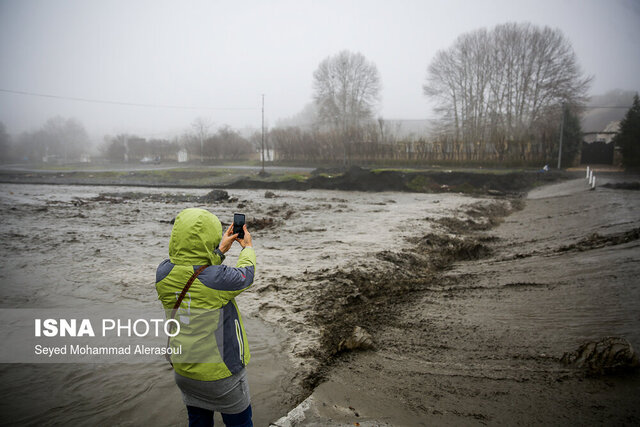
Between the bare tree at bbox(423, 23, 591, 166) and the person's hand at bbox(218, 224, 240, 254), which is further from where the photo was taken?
the bare tree at bbox(423, 23, 591, 166)

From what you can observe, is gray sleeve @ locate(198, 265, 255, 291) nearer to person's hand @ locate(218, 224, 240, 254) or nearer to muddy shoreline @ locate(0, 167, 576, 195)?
person's hand @ locate(218, 224, 240, 254)

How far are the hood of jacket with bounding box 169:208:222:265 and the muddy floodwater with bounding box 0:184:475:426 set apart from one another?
200 centimetres

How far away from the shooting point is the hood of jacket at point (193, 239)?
2.42 m

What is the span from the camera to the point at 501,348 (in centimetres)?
462

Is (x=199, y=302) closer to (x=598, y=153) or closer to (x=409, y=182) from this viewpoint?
(x=409, y=182)

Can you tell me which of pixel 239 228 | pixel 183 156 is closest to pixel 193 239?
pixel 239 228

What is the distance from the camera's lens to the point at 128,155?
207 feet

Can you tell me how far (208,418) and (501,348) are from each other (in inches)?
142

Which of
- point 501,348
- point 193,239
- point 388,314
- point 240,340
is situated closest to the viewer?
point 193,239

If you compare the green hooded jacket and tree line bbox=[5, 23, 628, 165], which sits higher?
tree line bbox=[5, 23, 628, 165]

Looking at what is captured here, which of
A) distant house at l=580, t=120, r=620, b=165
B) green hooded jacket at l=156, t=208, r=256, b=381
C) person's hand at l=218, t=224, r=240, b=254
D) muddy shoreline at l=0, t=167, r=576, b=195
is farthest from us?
distant house at l=580, t=120, r=620, b=165

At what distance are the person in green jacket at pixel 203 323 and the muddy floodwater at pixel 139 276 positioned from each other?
1337 millimetres

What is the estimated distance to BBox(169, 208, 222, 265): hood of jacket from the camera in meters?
2.42

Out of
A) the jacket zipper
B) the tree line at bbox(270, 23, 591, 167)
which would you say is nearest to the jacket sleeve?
the jacket zipper
